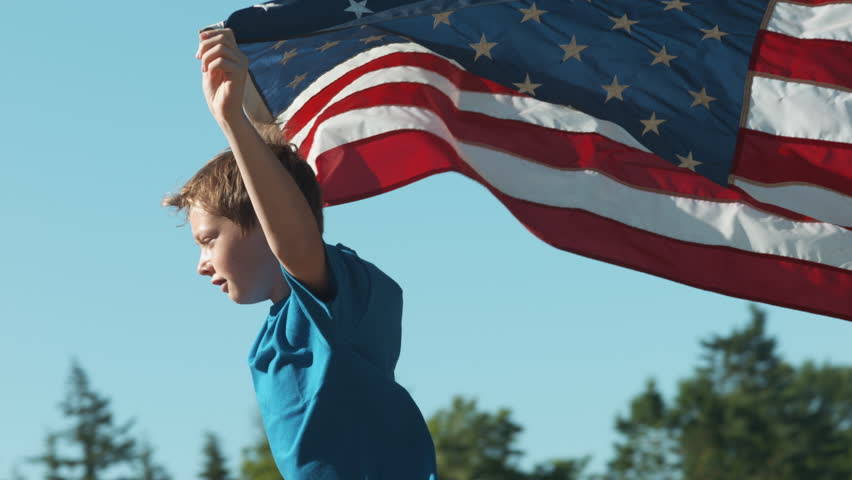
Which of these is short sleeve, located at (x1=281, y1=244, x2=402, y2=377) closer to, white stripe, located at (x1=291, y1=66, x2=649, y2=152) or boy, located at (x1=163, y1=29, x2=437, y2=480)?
boy, located at (x1=163, y1=29, x2=437, y2=480)

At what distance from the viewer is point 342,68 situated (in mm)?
5656

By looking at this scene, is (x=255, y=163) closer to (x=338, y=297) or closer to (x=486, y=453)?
(x=338, y=297)

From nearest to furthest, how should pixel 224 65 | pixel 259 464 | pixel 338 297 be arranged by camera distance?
pixel 224 65 → pixel 338 297 → pixel 259 464

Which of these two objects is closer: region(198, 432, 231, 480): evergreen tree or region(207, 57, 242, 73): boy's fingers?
region(207, 57, 242, 73): boy's fingers

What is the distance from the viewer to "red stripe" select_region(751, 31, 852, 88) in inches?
210

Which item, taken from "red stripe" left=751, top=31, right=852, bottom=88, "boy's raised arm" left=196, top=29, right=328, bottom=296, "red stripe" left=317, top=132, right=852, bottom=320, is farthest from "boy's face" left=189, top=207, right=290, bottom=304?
"red stripe" left=751, top=31, right=852, bottom=88

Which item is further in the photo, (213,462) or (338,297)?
(213,462)

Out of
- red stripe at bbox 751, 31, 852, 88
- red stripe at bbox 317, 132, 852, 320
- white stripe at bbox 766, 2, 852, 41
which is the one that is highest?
white stripe at bbox 766, 2, 852, 41

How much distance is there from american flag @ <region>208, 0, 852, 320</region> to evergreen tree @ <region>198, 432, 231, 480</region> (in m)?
49.9

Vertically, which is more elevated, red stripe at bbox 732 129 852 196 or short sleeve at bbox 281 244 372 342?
red stripe at bbox 732 129 852 196

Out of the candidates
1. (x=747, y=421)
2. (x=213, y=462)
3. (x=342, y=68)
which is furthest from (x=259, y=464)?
(x=342, y=68)

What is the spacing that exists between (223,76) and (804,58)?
120 inches

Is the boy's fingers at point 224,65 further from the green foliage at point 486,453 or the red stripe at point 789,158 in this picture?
the green foliage at point 486,453

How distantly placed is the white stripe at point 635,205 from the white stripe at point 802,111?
0.43 m
